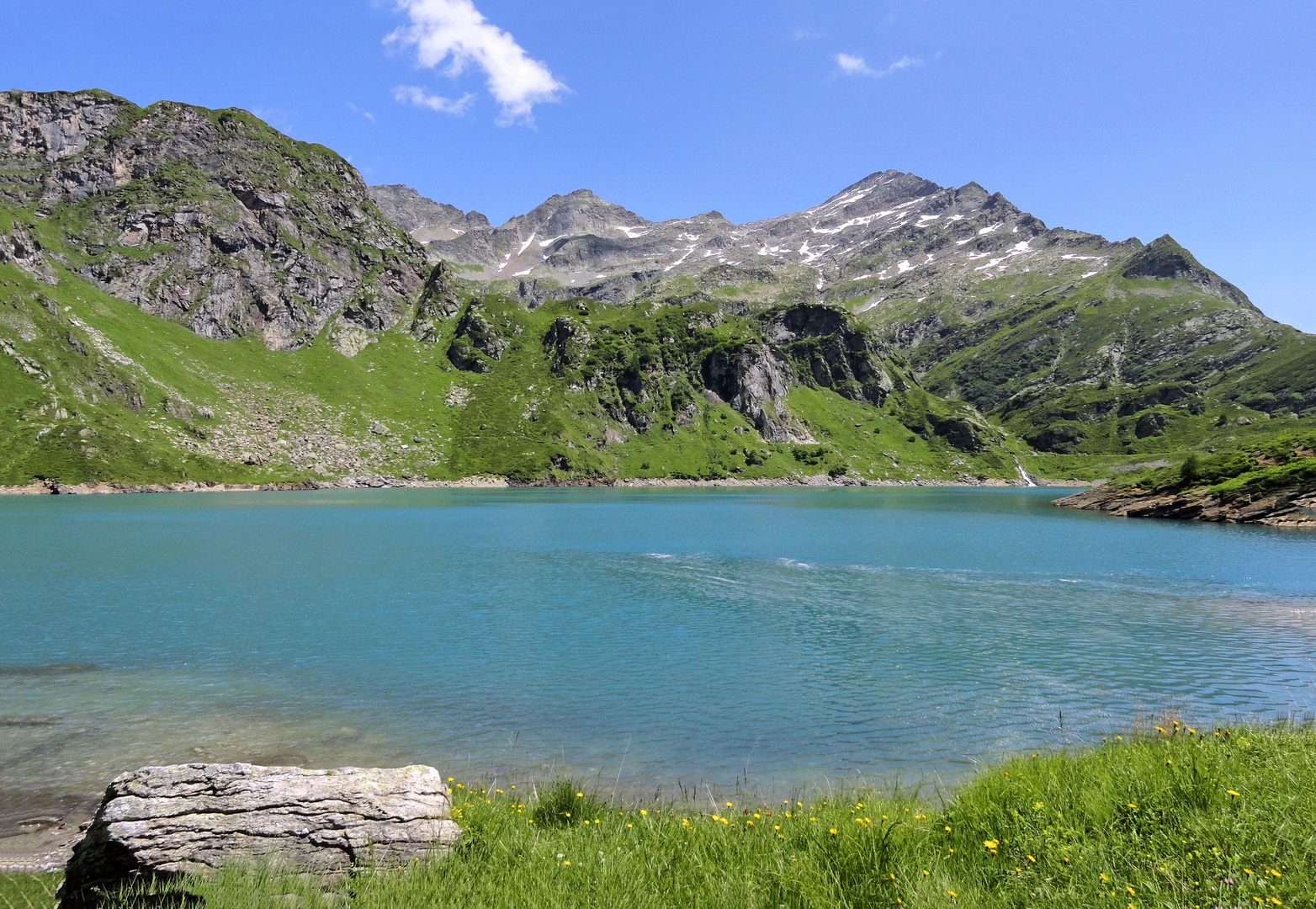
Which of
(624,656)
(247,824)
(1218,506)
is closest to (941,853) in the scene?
(247,824)

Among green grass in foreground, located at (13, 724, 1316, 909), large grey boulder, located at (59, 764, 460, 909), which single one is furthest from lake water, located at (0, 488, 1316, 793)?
large grey boulder, located at (59, 764, 460, 909)

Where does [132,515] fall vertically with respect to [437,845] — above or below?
below

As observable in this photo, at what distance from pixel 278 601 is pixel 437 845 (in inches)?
1507

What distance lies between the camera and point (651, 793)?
50.8 ft

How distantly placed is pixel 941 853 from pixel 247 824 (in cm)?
976

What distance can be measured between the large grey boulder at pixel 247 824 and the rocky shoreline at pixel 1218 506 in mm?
124577

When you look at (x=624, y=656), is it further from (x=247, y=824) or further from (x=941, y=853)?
(x=941, y=853)

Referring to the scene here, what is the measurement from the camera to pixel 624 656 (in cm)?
2964

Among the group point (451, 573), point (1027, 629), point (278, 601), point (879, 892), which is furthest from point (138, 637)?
point (1027, 629)

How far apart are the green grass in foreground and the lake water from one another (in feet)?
22.3

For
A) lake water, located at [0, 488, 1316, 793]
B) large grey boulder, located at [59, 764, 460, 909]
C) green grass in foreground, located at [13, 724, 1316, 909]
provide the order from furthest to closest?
1. lake water, located at [0, 488, 1316, 793]
2. large grey boulder, located at [59, 764, 460, 909]
3. green grass in foreground, located at [13, 724, 1316, 909]

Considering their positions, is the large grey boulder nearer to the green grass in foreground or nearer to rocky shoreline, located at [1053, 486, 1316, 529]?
the green grass in foreground

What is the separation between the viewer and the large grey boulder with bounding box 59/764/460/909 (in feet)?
27.9

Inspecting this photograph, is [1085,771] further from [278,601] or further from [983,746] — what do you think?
[278,601]
